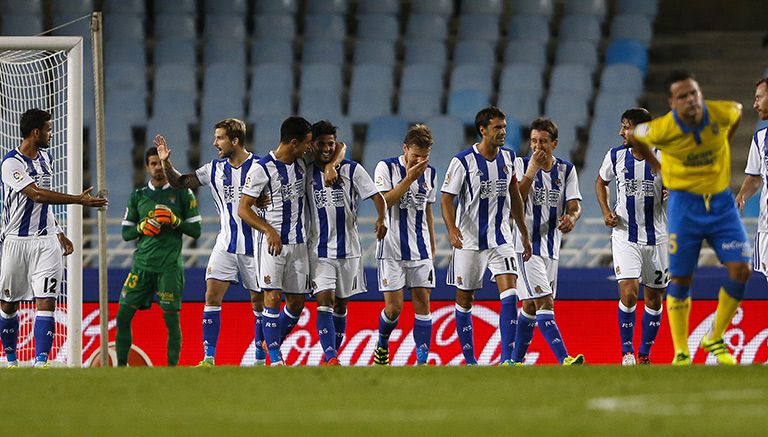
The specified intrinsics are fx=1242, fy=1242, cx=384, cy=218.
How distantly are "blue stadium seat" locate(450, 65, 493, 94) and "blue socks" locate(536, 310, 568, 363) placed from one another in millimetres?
8830

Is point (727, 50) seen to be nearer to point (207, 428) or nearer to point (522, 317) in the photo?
point (522, 317)

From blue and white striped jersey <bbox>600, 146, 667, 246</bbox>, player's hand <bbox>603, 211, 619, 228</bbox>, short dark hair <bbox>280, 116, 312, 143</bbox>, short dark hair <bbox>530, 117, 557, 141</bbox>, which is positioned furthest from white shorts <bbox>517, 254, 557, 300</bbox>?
short dark hair <bbox>280, 116, 312, 143</bbox>

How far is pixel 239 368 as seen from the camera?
8.30m

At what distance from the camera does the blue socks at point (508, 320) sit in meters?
10.3

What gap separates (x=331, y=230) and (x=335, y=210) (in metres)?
0.17

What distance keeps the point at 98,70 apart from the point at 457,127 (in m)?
7.98

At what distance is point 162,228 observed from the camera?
35.5 feet

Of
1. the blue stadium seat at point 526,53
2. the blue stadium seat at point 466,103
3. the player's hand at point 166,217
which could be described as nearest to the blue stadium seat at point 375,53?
the blue stadium seat at point 466,103

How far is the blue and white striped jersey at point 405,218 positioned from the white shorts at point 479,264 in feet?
1.26

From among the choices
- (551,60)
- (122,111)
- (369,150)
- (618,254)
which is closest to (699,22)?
(551,60)

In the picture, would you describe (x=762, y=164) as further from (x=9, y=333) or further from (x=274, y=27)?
(x=274, y=27)

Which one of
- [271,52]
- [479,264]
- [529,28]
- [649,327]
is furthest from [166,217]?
[529,28]

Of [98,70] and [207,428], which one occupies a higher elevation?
[98,70]

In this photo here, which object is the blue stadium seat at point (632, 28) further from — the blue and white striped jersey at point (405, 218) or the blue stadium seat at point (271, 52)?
the blue and white striped jersey at point (405, 218)
